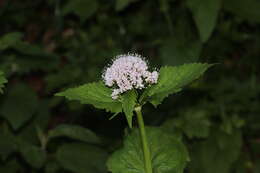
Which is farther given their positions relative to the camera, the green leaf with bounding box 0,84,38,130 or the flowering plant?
the green leaf with bounding box 0,84,38,130

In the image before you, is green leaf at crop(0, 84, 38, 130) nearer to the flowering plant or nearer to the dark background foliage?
the dark background foliage

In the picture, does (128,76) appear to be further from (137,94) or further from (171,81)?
(171,81)

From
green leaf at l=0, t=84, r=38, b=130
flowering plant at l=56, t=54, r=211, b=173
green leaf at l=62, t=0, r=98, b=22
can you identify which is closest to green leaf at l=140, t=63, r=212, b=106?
flowering plant at l=56, t=54, r=211, b=173

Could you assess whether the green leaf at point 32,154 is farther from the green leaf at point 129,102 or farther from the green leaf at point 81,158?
the green leaf at point 129,102

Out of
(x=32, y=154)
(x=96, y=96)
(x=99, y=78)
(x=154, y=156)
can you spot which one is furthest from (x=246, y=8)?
(x=96, y=96)

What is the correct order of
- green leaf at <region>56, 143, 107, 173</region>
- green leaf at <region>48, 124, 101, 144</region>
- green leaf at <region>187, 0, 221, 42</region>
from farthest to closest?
green leaf at <region>187, 0, 221, 42</region>, green leaf at <region>56, 143, 107, 173</region>, green leaf at <region>48, 124, 101, 144</region>

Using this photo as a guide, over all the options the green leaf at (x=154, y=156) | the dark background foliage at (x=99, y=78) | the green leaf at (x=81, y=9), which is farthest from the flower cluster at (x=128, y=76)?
the green leaf at (x=81, y=9)

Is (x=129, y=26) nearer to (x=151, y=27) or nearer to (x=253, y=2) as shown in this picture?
(x=151, y=27)
